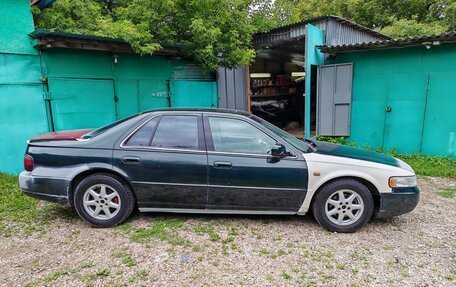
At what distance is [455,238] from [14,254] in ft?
16.8

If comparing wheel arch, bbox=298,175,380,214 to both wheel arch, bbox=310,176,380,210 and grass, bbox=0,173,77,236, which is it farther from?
grass, bbox=0,173,77,236

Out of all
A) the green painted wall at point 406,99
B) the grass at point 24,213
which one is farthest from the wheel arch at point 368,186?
the green painted wall at point 406,99

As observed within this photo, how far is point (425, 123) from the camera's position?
736 centimetres

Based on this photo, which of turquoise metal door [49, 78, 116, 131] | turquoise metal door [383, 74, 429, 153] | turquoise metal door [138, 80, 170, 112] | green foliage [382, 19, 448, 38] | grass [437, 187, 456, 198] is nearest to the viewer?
grass [437, 187, 456, 198]

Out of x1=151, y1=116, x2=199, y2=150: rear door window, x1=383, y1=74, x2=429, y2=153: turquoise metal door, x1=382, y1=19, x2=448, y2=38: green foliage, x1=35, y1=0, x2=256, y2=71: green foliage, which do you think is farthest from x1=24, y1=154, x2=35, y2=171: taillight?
x1=382, y1=19, x2=448, y2=38: green foliage

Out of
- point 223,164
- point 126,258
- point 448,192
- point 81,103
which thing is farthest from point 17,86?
point 448,192

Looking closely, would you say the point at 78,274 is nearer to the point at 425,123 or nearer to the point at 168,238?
the point at 168,238

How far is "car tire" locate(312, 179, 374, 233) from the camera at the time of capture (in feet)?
11.7

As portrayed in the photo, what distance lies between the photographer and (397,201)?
140 inches

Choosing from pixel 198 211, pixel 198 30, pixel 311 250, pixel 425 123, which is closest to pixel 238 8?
pixel 198 30

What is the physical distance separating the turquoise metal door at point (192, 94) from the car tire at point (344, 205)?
216 inches

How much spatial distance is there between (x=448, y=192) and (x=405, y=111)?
9.88 feet

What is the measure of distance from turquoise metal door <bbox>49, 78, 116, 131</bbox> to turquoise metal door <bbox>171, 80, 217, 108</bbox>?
1716 mm

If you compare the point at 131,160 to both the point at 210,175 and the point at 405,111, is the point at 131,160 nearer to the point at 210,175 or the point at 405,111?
the point at 210,175
